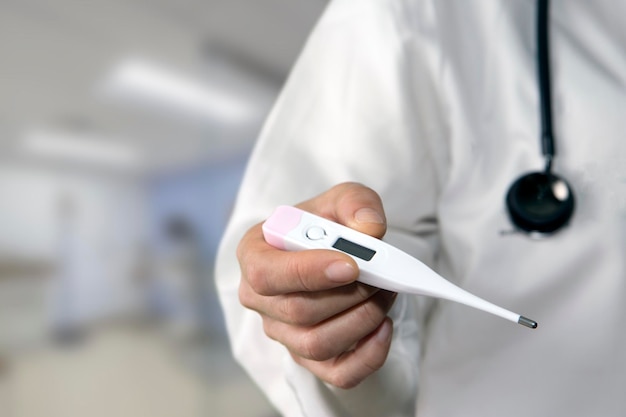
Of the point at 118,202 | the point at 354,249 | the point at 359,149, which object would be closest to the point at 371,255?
the point at 354,249

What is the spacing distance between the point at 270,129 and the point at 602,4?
1.05 feet

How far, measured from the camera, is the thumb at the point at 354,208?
0.82ft

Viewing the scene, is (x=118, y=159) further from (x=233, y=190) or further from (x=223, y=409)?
(x=223, y=409)

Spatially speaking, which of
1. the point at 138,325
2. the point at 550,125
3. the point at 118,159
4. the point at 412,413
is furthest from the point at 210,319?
the point at 550,125

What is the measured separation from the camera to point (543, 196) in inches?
14.0

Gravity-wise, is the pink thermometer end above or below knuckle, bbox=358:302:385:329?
above

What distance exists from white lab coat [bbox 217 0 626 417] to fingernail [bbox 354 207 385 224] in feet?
0.38

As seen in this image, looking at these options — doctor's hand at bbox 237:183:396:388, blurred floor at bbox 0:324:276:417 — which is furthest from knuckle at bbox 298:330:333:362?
blurred floor at bbox 0:324:276:417

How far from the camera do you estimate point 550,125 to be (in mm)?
363

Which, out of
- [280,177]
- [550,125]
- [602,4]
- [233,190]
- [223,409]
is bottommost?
[223,409]

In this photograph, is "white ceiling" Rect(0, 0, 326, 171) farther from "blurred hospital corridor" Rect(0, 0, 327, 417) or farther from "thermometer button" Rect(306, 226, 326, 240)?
"thermometer button" Rect(306, 226, 326, 240)

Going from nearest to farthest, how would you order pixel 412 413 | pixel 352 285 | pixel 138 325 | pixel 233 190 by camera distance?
pixel 352 285 < pixel 412 413 < pixel 138 325 < pixel 233 190

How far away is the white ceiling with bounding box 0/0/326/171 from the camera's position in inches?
19.5

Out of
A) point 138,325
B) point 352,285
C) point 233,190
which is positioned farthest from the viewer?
point 233,190
